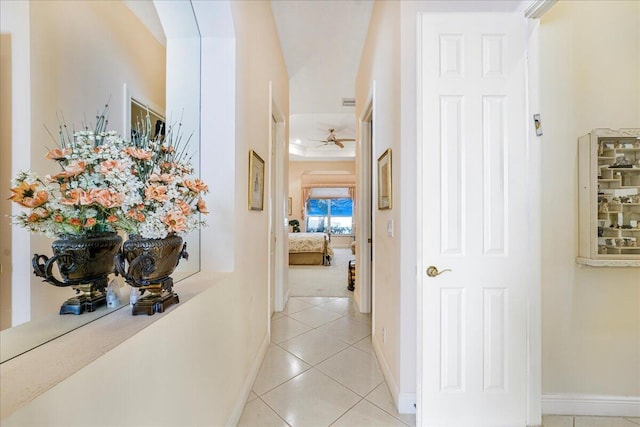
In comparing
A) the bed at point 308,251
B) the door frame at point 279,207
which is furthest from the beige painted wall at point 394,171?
the bed at point 308,251

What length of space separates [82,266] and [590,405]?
2.77 metres

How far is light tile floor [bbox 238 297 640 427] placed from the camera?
1.67m

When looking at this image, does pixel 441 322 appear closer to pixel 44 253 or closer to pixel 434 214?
pixel 434 214

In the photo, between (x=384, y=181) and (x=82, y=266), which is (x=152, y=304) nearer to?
(x=82, y=266)

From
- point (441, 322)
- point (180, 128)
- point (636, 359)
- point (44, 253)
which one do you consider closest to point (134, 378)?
point (44, 253)

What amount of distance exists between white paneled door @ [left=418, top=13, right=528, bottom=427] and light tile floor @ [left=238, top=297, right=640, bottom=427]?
43 centimetres

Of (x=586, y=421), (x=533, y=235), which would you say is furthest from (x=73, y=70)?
(x=586, y=421)

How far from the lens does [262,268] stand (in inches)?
93.7

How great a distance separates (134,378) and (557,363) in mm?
2298

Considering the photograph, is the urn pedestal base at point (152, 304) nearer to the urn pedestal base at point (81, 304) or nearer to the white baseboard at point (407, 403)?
the urn pedestal base at point (81, 304)

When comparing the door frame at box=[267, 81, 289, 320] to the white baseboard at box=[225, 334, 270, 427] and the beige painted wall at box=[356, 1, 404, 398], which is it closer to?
the white baseboard at box=[225, 334, 270, 427]

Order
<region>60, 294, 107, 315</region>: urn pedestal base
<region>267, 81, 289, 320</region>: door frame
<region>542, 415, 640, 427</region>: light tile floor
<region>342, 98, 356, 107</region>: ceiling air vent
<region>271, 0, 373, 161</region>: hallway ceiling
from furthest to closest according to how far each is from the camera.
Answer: <region>342, 98, 356, 107</region>: ceiling air vent → <region>267, 81, 289, 320</region>: door frame → <region>271, 0, 373, 161</region>: hallway ceiling → <region>542, 415, 640, 427</region>: light tile floor → <region>60, 294, 107, 315</region>: urn pedestal base

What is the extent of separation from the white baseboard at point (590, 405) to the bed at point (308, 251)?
16.2 ft

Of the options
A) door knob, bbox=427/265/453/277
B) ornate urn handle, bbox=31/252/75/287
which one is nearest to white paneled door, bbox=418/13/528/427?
door knob, bbox=427/265/453/277
